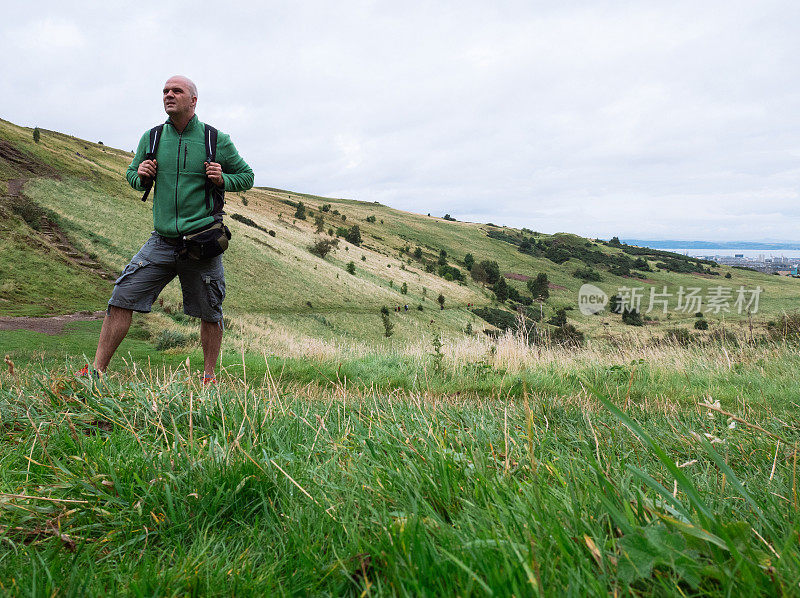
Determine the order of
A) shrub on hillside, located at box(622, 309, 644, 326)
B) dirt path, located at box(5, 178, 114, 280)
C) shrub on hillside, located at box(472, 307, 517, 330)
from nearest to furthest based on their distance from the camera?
dirt path, located at box(5, 178, 114, 280) < shrub on hillside, located at box(472, 307, 517, 330) < shrub on hillside, located at box(622, 309, 644, 326)

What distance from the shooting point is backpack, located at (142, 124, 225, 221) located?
401cm

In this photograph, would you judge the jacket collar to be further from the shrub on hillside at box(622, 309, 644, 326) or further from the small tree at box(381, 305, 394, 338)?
the shrub on hillside at box(622, 309, 644, 326)

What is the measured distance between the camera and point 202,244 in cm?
395

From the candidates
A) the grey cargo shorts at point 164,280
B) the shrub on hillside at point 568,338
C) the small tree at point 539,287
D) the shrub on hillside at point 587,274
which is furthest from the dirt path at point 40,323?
the shrub on hillside at point 587,274

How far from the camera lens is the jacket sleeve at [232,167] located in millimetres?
4266

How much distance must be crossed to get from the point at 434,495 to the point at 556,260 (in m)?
120

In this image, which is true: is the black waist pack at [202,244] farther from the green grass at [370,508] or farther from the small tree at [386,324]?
the small tree at [386,324]

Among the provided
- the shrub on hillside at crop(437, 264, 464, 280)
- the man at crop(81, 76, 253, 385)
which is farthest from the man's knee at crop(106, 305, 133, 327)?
the shrub on hillside at crop(437, 264, 464, 280)

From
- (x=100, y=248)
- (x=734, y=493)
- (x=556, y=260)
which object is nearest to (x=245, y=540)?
(x=734, y=493)

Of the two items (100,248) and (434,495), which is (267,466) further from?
(100,248)

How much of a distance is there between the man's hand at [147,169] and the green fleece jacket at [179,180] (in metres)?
0.07

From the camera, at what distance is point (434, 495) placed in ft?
4.29

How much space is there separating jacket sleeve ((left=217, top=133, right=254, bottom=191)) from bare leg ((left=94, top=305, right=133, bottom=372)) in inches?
59.4

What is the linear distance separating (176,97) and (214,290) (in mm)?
1738
